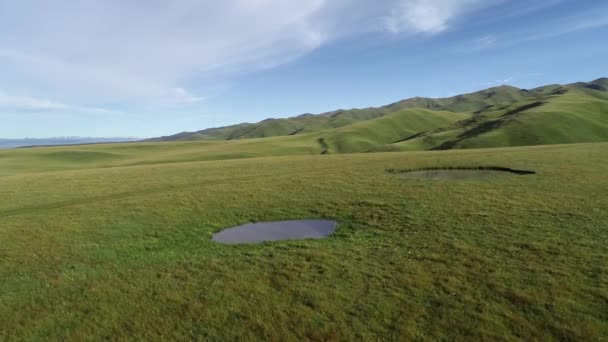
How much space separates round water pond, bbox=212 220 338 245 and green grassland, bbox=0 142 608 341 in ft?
3.29

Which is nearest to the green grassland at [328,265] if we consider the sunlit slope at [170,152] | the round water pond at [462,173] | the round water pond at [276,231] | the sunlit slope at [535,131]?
the round water pond at [276,231]

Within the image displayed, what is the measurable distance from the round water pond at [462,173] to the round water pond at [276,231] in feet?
62.2

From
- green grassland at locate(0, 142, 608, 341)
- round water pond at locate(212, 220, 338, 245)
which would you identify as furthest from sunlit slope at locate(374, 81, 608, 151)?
round water pond at locate(212, 220, 338, 245)

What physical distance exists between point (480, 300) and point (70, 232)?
26765mm

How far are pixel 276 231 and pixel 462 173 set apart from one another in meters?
26.8

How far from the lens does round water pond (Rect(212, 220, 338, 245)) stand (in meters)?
22.2

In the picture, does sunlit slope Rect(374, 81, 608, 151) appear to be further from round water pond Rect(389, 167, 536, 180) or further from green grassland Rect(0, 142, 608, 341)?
green grassland Rect(0, 142, 608, 341)

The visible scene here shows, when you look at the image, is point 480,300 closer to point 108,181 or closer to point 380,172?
point 380,172

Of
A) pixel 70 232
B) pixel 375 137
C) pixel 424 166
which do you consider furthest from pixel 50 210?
pixel 375 137

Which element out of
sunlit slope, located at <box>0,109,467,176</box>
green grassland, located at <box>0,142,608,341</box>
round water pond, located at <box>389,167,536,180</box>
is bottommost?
green grassland, located at <box>0,142,608,341</box>

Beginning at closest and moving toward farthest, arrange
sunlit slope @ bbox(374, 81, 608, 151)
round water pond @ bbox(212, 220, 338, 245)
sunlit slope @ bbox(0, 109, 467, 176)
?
round water pond @ bbox(212, 220, 338, 245) → sunlit slope @ bbox(0, 109, 467, 176) → sunlit slope @ bbox(374, 81, 608, 151)

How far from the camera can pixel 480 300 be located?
13.2 m

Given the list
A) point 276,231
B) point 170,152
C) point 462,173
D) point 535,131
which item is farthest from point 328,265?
point 170,152

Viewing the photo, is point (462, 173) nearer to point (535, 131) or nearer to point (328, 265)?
point (328, 265)
